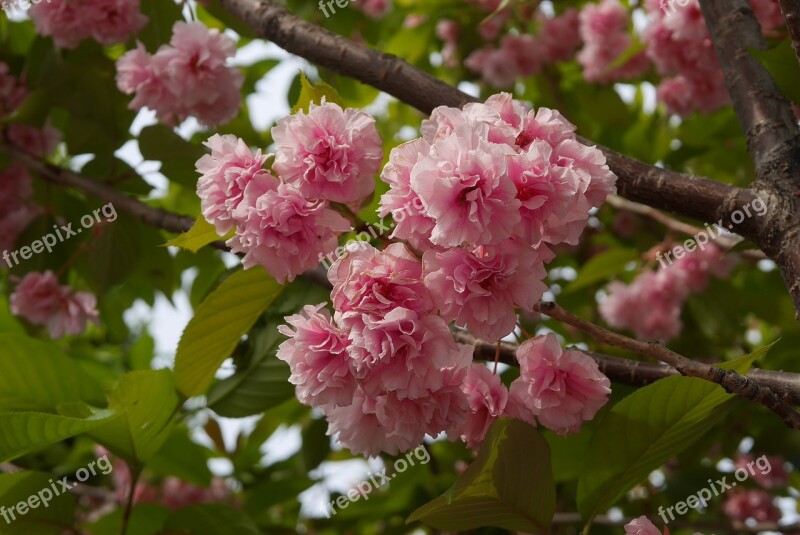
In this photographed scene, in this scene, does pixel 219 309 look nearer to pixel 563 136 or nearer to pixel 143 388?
pixel 143 388

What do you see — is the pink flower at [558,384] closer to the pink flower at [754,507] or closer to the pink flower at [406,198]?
the pink flower at [406,198]

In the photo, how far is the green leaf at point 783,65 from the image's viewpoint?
49.4 inches

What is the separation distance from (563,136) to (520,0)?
1.48 metres

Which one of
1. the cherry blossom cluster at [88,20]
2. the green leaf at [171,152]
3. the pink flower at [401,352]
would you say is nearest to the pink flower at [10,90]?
the cherry blossom cluster at [88,20]

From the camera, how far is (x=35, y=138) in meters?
2.32

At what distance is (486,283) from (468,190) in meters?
0.12

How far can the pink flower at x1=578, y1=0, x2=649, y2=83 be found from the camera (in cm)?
312

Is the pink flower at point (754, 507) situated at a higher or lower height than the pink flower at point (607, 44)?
lower

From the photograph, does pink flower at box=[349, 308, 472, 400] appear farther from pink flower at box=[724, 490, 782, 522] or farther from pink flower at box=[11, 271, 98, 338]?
pink flower at box=[724, 490, 782, 522]

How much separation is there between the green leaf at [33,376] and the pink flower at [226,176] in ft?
2.28

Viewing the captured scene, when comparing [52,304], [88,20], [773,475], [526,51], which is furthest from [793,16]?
[526,51]

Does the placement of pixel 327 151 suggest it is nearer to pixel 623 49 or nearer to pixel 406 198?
pixel 406 198

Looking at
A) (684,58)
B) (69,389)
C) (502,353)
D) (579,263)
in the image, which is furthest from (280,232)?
(579,263)

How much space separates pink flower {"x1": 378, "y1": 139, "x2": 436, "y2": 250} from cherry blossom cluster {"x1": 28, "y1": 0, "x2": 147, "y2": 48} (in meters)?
1.35
